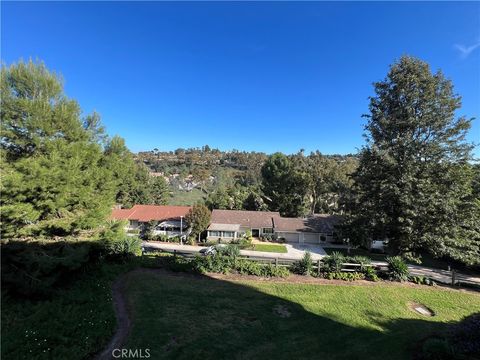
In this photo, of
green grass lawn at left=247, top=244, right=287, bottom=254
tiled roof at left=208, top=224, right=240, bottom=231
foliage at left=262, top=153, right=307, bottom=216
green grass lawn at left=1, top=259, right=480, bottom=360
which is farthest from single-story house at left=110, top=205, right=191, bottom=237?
green grass lawn at left=1, top=259, right=480, bottom=360

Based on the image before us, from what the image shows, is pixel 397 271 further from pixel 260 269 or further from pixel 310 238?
pixel 310 238

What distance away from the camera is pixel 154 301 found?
10234 millimetres

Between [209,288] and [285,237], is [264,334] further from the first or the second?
[285,237]

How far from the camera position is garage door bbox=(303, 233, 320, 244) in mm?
34128

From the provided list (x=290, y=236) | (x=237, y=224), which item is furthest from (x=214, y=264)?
(x=290, y=236)

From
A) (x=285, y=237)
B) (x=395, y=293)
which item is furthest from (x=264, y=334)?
(x=285, y=237)

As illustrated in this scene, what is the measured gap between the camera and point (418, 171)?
15711mm

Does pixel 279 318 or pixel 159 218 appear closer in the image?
pixel 279 318

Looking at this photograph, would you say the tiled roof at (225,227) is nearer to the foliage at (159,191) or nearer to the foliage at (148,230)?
the foliage at (148,230)

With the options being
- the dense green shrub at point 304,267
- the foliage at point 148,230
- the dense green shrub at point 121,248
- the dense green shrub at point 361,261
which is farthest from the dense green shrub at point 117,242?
the foliage at point 148,230

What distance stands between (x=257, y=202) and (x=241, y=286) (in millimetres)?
32010

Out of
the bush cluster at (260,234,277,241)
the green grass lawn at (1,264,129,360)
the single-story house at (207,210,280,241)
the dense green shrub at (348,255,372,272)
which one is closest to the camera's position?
the green grass lawn at (1,264,129,360)

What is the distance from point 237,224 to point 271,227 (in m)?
4.82

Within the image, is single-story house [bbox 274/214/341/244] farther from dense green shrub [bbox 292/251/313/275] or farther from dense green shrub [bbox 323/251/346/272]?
dense green shrub [bbox 292/251/313/275]
